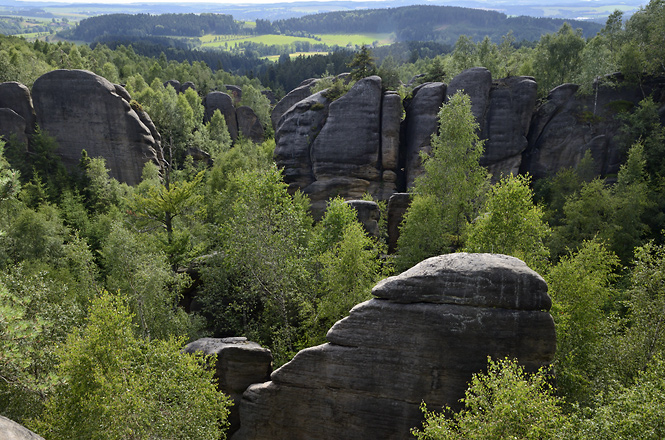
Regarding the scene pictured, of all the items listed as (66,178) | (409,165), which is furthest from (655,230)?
(66,178)

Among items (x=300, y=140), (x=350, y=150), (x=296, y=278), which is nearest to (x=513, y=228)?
(x=296, y=278)

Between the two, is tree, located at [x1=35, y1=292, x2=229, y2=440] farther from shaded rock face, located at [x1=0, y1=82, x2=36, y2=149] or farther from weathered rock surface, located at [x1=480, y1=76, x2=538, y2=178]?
shaded rock face, located at [x1=0, y1=82, x2=36, y2=149]

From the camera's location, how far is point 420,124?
190ft

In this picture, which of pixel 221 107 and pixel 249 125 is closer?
pixel 221 107

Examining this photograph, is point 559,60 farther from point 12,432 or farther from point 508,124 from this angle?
point 12,432

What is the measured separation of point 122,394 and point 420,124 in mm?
51816

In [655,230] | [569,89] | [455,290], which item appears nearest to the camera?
[455,290]

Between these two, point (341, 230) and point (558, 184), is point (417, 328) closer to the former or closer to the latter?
point (341, 230)

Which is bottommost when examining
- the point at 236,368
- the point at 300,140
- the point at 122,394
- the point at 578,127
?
the point at 236,368

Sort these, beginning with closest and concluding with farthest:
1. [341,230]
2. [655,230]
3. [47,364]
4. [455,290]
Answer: [455,290] → [47,364] → [341,230] → [655,230]

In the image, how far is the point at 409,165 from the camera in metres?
58.5

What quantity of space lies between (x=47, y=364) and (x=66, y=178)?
48.5 meters

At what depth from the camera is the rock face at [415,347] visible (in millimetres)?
19844

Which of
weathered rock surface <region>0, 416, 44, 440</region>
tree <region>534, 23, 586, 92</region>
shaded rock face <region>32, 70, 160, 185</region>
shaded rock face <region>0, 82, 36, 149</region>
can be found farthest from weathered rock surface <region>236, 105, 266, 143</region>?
weathered rock surface <region>0, 416, 44, 440</region>
